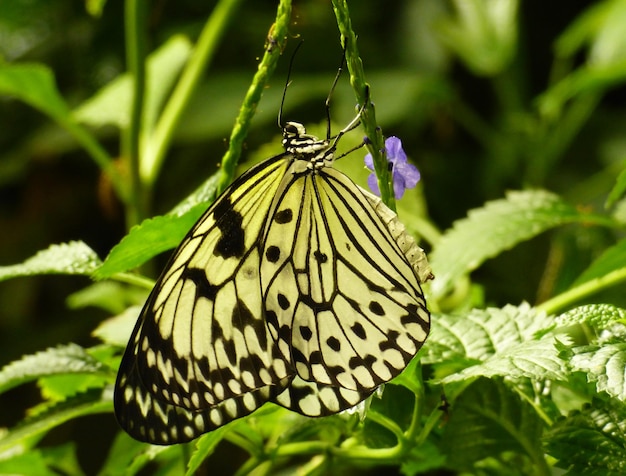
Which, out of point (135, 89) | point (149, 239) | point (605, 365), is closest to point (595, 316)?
point (605, 365)

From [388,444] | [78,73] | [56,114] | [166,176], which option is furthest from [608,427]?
[78,73]

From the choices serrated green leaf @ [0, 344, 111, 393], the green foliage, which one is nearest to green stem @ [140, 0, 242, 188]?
the green foliage

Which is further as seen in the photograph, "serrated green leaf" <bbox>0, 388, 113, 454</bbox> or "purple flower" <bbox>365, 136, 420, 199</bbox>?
"serrated green leaf" <bbox>0, 388, 113, 454</bbox>

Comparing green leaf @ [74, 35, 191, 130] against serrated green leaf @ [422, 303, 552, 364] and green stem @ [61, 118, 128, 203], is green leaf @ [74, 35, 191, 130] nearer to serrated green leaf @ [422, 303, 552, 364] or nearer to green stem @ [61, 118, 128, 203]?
green stem @ [61, 118, 128, 203]

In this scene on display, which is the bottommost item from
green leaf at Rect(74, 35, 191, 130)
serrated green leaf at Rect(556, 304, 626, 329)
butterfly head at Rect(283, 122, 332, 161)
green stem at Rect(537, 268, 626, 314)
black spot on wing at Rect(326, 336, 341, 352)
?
serrated green leaf at Rect(556, 304, 626, 329)

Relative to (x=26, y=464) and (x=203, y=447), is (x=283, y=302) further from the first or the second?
(x=26, y=464)

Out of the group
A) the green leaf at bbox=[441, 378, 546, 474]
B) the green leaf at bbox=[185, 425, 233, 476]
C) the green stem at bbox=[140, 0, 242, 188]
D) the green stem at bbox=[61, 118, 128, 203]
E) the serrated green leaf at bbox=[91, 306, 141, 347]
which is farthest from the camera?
the green stem at bbox=[140, 0, 242, 188]

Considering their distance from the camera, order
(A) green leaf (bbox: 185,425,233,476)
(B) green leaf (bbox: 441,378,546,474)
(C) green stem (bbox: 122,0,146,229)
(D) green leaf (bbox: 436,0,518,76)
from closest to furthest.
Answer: (A) green leaf (bbox: 185,425,233,476) → (B) green leaf (bbox: 441,378,546,474) → (C) green stem (bbox: 122,0,146,229) → (D) green leaf (bbox: 436,0,518,76)
